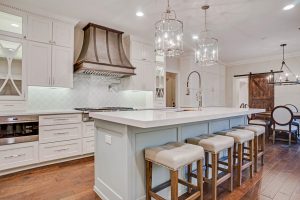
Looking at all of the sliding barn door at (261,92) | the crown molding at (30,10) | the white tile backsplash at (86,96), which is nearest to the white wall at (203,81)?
the sliding barn door at (261,92)

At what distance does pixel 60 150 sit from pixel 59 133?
0.30 metres

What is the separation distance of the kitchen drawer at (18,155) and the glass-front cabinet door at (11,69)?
0.79m

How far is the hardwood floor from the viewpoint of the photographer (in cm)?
205

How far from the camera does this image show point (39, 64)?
312cm

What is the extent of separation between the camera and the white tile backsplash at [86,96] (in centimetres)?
344

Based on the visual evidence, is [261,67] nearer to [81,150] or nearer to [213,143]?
[213,143]

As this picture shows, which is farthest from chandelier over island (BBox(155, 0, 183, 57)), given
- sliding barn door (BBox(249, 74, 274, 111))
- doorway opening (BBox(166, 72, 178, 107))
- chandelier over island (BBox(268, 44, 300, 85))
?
sliding barn door (BBox(249, 74, 274, 111))

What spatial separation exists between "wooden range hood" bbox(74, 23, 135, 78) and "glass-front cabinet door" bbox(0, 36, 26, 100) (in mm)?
919

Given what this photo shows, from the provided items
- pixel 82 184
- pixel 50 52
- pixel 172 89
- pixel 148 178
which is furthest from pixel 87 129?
pixel 172 89

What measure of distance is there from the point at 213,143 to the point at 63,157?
8.48 feet

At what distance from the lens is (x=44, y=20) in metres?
3.17

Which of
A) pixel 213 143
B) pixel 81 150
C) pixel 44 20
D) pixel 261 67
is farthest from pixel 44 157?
pixel 261 67

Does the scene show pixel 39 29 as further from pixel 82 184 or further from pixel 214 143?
pixel 214 143

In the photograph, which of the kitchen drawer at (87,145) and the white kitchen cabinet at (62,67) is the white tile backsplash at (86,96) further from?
the kitchen drawer at (87,145)
